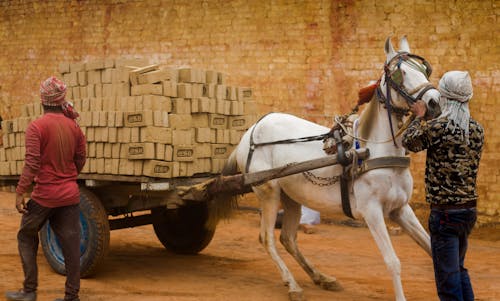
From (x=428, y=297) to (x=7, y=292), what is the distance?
4.04 metres

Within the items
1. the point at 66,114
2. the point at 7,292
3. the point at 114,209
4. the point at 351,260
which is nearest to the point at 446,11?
the point at 351,260

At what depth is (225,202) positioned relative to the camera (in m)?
7.43

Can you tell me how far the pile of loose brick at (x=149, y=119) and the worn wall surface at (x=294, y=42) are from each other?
484 cm

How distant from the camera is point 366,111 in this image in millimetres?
6281

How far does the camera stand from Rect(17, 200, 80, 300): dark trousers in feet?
19.5

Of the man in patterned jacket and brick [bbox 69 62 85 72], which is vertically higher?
brick [bbox 69 62 85 72]

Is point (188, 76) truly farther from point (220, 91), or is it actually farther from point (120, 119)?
point (120, 119)

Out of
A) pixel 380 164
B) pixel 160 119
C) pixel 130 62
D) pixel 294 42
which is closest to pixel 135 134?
pixel 160 119

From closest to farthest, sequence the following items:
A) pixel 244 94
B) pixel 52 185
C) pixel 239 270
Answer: pixel 52 185 → pixel 244 94 → pixel 239 270

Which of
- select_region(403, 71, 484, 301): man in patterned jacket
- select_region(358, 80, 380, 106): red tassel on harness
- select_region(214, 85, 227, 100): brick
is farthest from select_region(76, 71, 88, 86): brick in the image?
select_region(403, 71, 484, 301): man in patterned jacket

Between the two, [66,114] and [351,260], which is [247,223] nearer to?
[351,260]

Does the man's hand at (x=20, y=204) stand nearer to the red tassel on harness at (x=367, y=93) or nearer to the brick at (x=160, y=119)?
the brick at (x=160, y=119)

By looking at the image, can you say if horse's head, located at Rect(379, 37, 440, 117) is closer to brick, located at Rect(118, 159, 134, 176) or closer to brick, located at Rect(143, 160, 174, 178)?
brick, located at Rect(143, 160, 174, 178)

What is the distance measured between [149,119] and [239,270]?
2.35m
